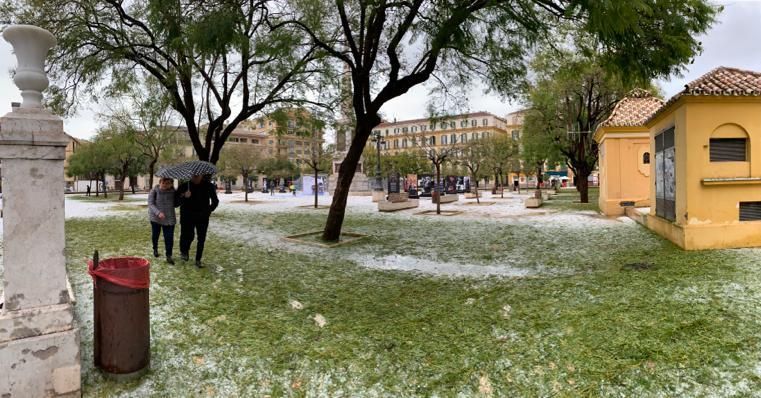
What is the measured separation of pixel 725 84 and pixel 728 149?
51.7 inches

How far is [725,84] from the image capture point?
8508mm

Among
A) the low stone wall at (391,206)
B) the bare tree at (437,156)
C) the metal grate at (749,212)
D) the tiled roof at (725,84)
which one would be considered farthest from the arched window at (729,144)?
the low stone wall at (391,206)

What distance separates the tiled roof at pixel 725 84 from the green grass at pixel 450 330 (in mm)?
3125

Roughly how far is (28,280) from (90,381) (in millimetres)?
1078

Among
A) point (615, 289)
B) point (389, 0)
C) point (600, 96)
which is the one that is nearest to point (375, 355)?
point (615, 289)

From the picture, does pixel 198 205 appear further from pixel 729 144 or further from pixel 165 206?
pixel 729 144

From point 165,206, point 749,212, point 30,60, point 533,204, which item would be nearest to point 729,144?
point 749,212

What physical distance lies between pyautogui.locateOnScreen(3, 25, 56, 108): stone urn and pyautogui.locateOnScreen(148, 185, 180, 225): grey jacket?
418 cm

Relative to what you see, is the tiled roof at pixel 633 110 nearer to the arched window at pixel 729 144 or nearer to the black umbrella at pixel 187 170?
the arched window at pixel 729 144

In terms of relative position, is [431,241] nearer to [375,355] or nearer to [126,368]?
[375,355]

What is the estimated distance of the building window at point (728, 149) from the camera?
8.50 m

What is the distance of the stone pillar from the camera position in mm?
3207

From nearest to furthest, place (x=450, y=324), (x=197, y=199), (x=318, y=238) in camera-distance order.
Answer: (x=450, y=324)
(x=197, y=199)
(x=318, y=238)

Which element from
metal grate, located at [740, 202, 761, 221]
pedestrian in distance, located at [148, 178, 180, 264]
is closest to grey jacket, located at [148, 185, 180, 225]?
pedestrian in distance, located at [148, 178, 180, 264]
